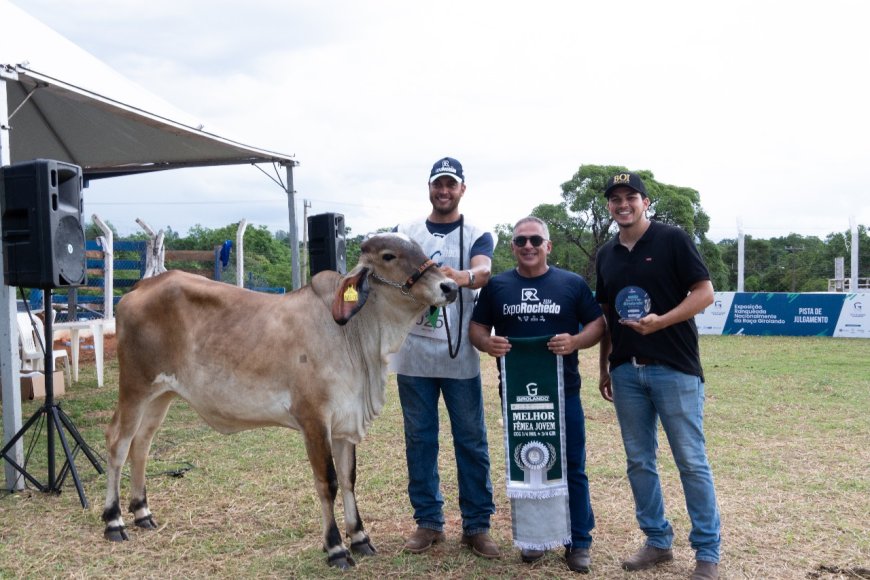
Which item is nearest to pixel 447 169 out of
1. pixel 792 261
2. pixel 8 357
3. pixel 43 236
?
pixel 43 236

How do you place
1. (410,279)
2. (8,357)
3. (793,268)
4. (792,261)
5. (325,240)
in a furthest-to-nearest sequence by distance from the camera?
(792,261)
(793,268)
(325,240)
(8,357)
(410,279)

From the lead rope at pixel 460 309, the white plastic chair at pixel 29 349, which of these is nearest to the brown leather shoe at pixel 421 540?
the lead rope at pixel 460 309

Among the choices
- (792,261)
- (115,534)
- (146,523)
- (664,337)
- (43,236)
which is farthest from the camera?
(792,261)

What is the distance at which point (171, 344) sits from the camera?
4.62 metres

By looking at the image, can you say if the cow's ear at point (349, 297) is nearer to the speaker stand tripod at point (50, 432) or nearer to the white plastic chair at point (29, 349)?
the speaker stand tripod at point (50, 432)

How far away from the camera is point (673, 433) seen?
3.89m

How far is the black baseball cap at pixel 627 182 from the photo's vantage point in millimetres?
3881

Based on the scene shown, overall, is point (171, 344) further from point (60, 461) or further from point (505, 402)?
point (60, 461)

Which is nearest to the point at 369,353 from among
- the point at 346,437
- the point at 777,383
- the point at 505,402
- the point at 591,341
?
the point at 346,437

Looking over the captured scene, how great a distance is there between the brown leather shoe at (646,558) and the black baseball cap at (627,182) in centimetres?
192

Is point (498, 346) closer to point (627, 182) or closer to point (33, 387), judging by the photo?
point (627, 182)

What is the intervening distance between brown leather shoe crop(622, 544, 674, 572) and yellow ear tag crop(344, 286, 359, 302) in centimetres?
204

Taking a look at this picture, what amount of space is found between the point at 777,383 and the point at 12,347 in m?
9.30

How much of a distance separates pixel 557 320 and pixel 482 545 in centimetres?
136
